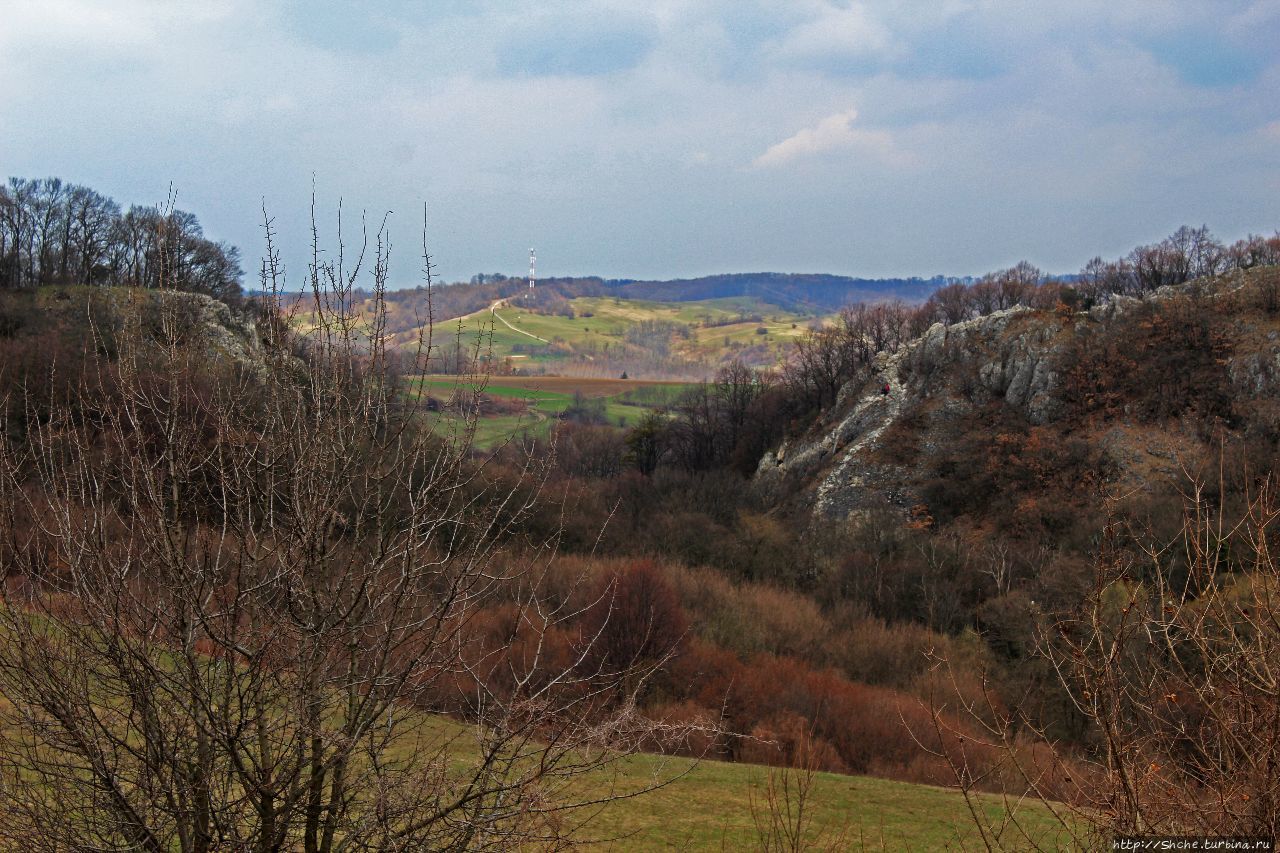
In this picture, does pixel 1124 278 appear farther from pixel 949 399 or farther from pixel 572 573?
pixel 572 573

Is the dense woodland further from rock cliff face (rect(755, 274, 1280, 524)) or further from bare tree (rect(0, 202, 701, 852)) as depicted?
rock cliff face (rect(755, 274, 1280, 524))

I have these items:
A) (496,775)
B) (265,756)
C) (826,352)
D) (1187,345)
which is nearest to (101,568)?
(265,756)

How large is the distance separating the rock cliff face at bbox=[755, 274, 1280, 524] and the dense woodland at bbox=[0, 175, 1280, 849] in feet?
3.13

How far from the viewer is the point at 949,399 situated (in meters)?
57.6

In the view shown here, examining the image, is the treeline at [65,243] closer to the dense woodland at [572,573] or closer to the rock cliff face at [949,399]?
the dense woodland at [572,573]

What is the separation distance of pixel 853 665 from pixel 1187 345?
93.0 ft

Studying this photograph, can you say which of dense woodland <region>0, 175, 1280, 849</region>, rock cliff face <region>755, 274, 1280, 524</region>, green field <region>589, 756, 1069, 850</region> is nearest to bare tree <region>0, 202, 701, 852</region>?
dense woodland <region>0, 175, 1280, 849</region>

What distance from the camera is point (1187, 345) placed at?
49.2m

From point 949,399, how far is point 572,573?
31.3m

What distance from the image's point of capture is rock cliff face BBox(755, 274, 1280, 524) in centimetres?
4747

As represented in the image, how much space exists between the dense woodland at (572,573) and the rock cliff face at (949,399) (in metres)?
0.95

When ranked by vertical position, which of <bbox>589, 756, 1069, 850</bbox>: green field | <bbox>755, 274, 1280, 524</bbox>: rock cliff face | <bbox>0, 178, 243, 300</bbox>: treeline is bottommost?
<bbox>589, 756, 1069, 850</bbox>: green field

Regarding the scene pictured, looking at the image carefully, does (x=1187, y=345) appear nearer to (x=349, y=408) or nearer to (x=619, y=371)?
(x=349, y=408)

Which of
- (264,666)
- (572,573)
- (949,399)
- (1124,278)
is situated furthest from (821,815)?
(1124,278)
